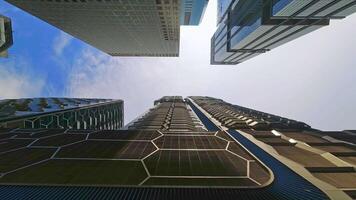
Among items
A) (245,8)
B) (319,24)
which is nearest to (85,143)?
(319,24)

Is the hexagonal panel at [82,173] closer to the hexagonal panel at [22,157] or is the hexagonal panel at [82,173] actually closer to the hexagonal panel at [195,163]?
the hexagonal panel at [22,157]

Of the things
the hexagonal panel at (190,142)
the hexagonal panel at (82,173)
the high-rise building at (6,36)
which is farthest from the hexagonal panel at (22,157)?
the high-rise building at (6,36)

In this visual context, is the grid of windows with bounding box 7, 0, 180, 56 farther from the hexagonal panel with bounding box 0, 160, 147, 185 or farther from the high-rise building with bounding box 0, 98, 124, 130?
the hexagonal panel with bounding box 0, 160, 147, 185

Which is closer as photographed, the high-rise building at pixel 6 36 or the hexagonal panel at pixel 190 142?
the hexagonal panel at pixel 190 142

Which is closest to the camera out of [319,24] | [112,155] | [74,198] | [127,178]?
[74,198]

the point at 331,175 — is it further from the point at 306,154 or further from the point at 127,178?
the point at 127,178

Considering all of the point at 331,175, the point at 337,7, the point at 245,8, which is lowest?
the point at 331,175
